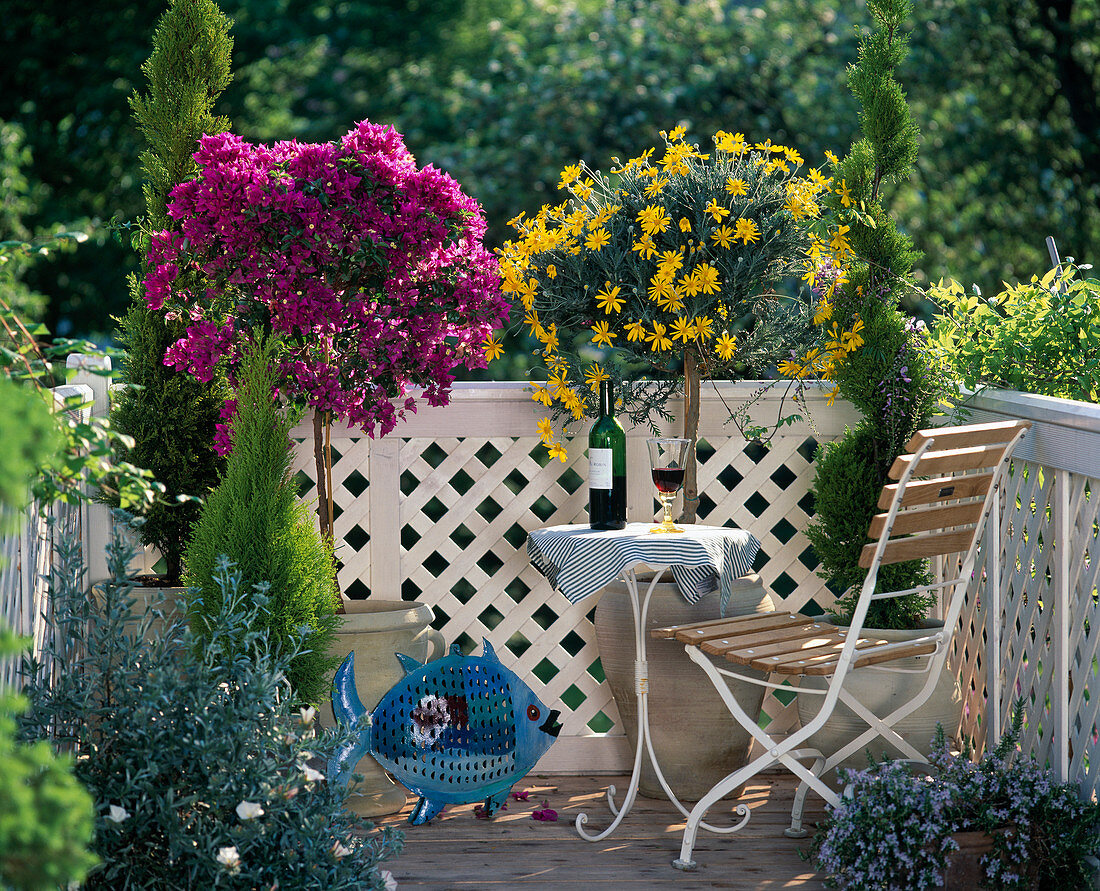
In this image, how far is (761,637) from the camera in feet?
9.41

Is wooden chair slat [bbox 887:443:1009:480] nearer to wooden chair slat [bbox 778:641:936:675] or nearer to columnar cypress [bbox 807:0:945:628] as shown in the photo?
wooden chair slat [bbox 778:641:936:675]

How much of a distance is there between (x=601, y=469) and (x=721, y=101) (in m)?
4.33

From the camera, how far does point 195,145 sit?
339cm

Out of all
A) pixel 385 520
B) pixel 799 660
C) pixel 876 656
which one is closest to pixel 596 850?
pixel 799 660

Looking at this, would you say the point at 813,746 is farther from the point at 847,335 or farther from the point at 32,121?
the point at 32,121

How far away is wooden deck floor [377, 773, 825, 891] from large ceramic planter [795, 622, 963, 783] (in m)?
0.26

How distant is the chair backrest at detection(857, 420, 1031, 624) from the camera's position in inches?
98.7

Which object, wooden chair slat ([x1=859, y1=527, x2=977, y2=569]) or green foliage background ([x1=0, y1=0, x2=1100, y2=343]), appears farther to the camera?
green foliage background ([x1=0, y1=0, x2=1100, y2=343])

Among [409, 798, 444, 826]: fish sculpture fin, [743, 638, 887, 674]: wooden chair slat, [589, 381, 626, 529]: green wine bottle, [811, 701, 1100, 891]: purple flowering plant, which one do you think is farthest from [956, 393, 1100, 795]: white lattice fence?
[409, 798, 444, 826]: fish sculpture fin

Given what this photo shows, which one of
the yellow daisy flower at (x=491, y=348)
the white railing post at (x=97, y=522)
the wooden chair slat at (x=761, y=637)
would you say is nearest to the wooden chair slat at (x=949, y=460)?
the wooden chair slat at (x=761, y=637)

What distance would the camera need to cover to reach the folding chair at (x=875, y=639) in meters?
2.54

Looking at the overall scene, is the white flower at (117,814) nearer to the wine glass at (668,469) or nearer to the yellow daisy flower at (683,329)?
the wine glass at (668,469)

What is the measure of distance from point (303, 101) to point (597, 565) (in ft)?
24.7

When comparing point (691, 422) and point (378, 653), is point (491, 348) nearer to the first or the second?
point (691, 422)
